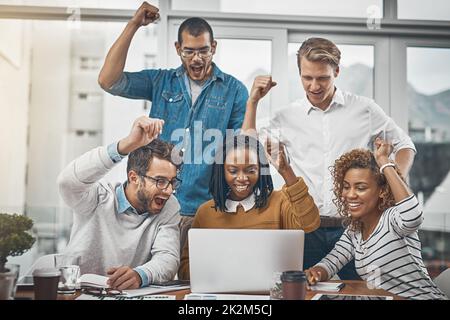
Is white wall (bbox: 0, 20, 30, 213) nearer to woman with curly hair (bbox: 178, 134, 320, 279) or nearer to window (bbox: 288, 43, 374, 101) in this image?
woman with curly hair (bbox: 178, 134, 320, 279)

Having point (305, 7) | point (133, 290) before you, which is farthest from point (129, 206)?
point (305, 7)

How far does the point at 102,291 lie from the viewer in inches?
89.6

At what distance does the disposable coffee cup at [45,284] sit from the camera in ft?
6.91

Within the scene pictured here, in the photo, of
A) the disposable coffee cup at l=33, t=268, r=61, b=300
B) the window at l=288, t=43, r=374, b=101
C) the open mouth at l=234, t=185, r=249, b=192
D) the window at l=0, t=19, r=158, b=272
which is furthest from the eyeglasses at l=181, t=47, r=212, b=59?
the disposable coffee cup at l=33, t=268, r=61, b=300

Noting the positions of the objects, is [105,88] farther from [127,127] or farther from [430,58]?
[430,58]

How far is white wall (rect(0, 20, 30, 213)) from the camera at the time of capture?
2.53 m

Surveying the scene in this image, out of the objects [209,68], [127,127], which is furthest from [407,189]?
[127,127]

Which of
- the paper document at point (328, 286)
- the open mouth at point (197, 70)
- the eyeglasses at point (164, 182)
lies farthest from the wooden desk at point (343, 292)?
the open mouth at point (197, 70)

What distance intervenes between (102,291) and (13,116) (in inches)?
35.1

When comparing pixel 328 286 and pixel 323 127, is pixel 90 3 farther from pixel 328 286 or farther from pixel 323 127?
pixel 328 286

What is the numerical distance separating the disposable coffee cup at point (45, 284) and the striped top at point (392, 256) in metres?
1.10

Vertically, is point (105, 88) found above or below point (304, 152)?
above

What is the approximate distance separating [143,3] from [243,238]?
3.80 ft

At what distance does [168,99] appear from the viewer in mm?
2547
